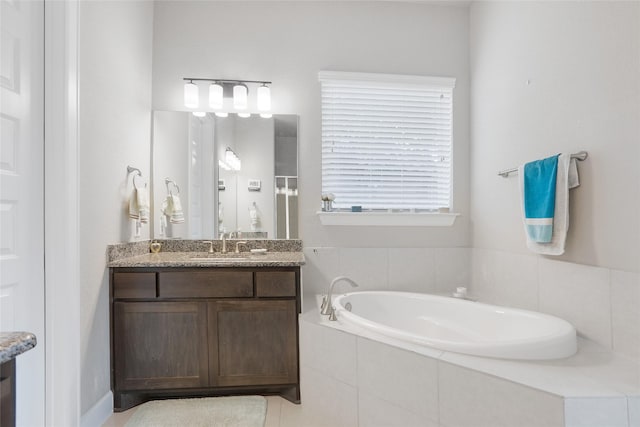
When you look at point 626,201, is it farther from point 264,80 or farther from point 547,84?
point 264,80

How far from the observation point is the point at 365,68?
8.49 feet

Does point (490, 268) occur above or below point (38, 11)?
below

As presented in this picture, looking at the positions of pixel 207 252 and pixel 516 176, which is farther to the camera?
pixel 207 252

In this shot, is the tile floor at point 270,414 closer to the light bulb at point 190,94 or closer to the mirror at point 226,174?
the mirror at point 226,174

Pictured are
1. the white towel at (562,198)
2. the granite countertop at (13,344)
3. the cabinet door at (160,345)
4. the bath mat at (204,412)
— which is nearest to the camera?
the granite countertop at (13,344)

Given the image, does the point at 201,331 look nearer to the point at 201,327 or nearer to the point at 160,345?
the point at 201,327

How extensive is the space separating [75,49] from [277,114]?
129cm

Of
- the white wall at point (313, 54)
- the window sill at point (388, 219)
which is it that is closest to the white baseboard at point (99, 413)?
the white wall at point (313, 54)

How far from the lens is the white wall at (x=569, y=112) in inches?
55.4

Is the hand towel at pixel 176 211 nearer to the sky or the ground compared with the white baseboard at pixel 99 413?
nearer to the sky

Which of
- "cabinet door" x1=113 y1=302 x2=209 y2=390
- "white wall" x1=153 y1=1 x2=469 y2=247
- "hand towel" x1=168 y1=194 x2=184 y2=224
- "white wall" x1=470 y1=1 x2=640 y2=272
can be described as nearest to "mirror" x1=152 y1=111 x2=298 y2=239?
"hand towel" x1=168 y1=194 x2=184 y2=224

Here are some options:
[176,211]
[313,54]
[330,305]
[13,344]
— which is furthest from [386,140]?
[13,344]

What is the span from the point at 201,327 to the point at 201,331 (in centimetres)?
2

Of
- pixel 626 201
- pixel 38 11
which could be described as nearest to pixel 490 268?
pixel 626 201
